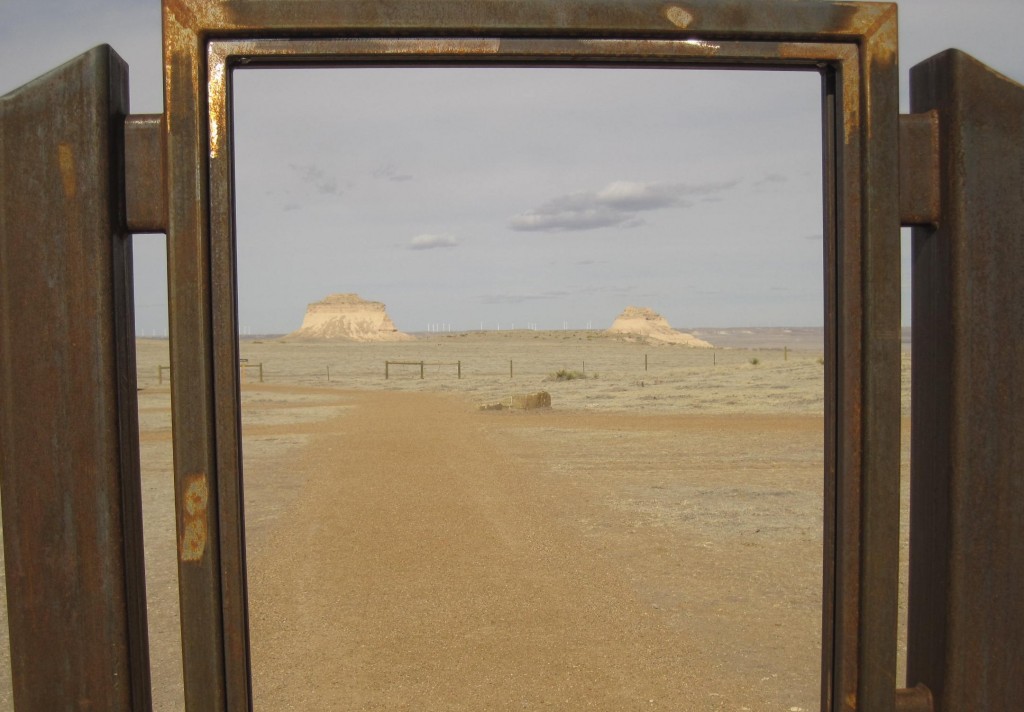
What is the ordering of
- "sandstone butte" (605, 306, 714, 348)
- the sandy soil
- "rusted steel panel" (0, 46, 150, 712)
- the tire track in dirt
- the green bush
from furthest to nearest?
1. "sandstone butte" (605, 306, 714, 348)
2. the green bush
3. the sandy soil
4. the tire track in dirt
5. "rusted steel panel" (0, 46, 150, 712)

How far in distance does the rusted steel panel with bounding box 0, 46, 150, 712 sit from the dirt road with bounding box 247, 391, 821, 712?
3003 millimetres

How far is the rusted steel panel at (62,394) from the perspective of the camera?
1284 mm

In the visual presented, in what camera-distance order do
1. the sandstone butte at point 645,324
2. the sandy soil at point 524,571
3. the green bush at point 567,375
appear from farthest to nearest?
the sandstone butte at point 645,324
the green bush at point 567,375
the sandy soil at point 524,571

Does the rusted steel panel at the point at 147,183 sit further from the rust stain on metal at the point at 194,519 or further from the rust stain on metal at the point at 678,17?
the rust stain on metal at the point at 678,17

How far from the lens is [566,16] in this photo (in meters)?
1.34

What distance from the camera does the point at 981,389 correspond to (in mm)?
1342

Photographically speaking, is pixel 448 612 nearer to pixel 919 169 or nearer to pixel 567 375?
pixel 919 169

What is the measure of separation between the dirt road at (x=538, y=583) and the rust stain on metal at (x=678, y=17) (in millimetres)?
3499

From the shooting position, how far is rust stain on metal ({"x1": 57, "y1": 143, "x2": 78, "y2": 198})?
1.29 metres

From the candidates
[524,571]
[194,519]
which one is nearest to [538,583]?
[524,571]

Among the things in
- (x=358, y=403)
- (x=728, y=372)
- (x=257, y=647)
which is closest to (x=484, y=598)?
(x=257, y=647)

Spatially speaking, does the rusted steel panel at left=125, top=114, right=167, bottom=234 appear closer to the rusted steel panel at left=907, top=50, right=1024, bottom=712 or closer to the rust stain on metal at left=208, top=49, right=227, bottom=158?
the rust stain on metal at left=208, top=49, right=227, bottom=158

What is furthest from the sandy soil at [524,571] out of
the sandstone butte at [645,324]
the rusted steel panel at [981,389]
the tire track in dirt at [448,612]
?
the sandstone butte at [645,324]

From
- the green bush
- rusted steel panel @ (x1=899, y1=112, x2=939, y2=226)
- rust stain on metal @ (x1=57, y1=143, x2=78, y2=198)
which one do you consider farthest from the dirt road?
the green bush
